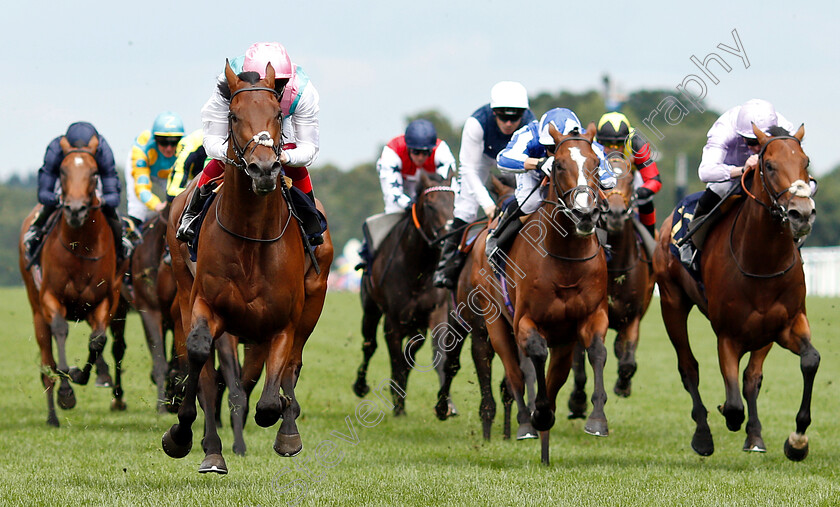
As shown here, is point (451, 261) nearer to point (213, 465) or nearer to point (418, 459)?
point (418, 459)

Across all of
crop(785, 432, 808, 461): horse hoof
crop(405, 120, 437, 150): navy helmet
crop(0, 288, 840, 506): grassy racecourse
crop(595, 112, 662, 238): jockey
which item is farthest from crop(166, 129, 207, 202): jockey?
crop(785, 432, 808, 461): horse hoof

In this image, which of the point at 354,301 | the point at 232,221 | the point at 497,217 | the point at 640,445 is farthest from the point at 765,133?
the point at 354,301

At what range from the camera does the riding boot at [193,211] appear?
22.3ft

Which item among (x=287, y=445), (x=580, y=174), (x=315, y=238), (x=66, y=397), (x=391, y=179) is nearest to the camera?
(x=287, y=445)

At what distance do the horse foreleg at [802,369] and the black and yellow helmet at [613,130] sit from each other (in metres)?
3.04

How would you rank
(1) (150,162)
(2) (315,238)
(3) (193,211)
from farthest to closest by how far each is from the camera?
(1) (150,162)
(2) (315,238)
(3) (193,211)

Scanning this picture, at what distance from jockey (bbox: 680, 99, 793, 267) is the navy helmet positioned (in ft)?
11.8

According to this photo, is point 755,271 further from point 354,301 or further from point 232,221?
point 354,301

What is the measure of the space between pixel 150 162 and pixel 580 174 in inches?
260

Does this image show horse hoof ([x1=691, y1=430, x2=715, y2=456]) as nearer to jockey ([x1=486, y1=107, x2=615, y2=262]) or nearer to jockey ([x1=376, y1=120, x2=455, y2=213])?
jockey ([x1=486, y1=107, x2=615, y2=262])

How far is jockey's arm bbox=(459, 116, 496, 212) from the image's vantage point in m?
10.1

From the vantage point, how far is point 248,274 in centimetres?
632

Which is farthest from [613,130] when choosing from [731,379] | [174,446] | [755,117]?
[174,446]

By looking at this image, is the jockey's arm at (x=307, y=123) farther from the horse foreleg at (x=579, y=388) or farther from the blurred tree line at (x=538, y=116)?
the blurred tree line at (x=538, y=116)
